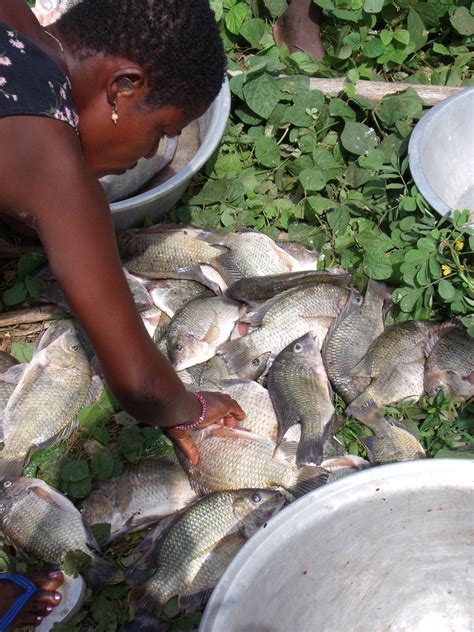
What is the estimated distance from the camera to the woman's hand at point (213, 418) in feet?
9.00

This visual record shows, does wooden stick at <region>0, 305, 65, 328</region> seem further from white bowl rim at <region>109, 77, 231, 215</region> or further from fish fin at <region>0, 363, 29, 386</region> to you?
white bowl rim at <region>109, 77, 231, 215</region>

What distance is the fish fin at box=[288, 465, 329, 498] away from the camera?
275cm

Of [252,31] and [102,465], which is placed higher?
[252,31]

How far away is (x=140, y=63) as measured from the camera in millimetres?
1899

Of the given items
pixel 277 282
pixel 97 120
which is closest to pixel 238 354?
pixel 277 282

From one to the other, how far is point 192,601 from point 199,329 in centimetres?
113

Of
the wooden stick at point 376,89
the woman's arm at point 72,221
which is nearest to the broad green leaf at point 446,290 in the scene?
the wooden stick at point 376,89

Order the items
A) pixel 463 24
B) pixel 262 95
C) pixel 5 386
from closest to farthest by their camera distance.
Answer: pixel 5 386 < pixel 262 95 < pixel 463 24

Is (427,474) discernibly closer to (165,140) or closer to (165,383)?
(165,383)

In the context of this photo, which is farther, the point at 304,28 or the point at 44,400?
the point at 304,28

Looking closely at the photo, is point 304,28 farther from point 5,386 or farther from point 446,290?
point 5,386

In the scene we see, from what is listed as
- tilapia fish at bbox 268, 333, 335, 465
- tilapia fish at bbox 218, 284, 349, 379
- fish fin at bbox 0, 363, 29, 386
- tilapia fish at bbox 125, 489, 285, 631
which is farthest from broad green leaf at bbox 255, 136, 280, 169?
tilapia fish at bbox 125, 489, 285, 631

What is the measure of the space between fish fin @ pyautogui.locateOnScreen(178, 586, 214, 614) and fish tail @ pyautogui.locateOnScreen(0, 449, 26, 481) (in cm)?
82

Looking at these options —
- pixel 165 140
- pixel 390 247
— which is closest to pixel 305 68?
pixel 165 140
